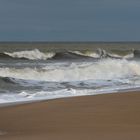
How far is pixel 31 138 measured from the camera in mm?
6691

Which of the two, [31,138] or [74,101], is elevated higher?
[74,101]

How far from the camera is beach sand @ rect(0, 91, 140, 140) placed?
269 inches

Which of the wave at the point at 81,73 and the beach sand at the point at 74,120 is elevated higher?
the wave at the point at 81,73

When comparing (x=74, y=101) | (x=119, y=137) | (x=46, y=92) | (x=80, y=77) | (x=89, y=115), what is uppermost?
(x=80, y=77)

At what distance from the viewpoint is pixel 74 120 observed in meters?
8.04

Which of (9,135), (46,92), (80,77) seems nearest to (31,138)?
(9,135)

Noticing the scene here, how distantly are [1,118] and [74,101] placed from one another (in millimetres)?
2383

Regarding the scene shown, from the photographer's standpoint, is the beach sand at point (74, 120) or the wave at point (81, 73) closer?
the beach sand at point (74, 120)

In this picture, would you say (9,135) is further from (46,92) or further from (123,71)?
(123,71)

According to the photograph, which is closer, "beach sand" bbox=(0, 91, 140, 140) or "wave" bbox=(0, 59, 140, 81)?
"beach sand" bbox=(0, 91, 140, 140)

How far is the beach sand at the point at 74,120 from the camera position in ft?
22.5

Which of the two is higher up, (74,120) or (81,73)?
(81,73)

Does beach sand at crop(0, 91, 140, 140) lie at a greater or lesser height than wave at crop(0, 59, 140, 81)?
lesser

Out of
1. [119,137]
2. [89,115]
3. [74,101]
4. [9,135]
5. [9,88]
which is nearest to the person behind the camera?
[119,137]
